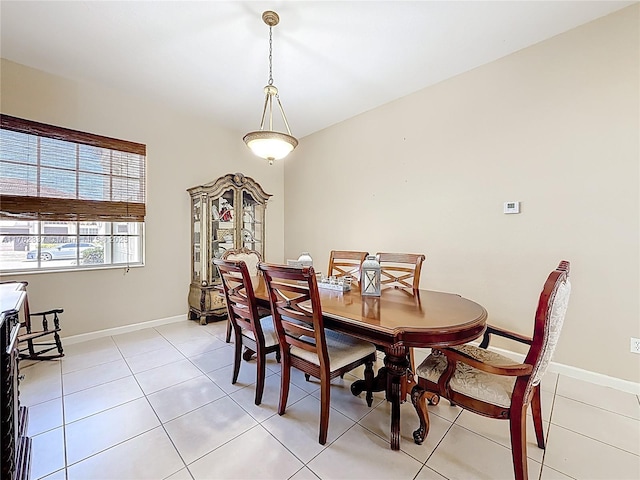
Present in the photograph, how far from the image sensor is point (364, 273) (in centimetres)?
199

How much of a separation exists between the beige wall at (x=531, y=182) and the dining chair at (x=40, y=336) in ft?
11.0

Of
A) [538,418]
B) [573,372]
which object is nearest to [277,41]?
[538,418]

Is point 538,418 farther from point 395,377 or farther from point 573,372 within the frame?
point 573,372

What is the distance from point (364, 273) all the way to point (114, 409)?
73.8 inches

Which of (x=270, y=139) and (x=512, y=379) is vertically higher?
(x=270, y=139)

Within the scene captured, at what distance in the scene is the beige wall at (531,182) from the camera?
2.12m

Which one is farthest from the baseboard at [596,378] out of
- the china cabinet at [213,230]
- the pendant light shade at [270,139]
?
the china cabinet at [213,230]

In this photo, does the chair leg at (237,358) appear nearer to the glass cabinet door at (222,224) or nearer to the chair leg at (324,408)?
the chair leg at (324,408)

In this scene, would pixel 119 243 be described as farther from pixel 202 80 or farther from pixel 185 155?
pixel 202 80

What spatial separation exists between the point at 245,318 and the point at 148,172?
2506 mm

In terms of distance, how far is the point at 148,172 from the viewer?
3.45 m

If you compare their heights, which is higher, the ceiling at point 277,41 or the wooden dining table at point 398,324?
the ceiling at point 277,41

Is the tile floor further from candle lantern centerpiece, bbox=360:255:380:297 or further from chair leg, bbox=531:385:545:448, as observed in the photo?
candle lantern centerpiece, bbox=360:255:380:297

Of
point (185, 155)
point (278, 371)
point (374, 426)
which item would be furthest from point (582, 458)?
point (185, 155)
